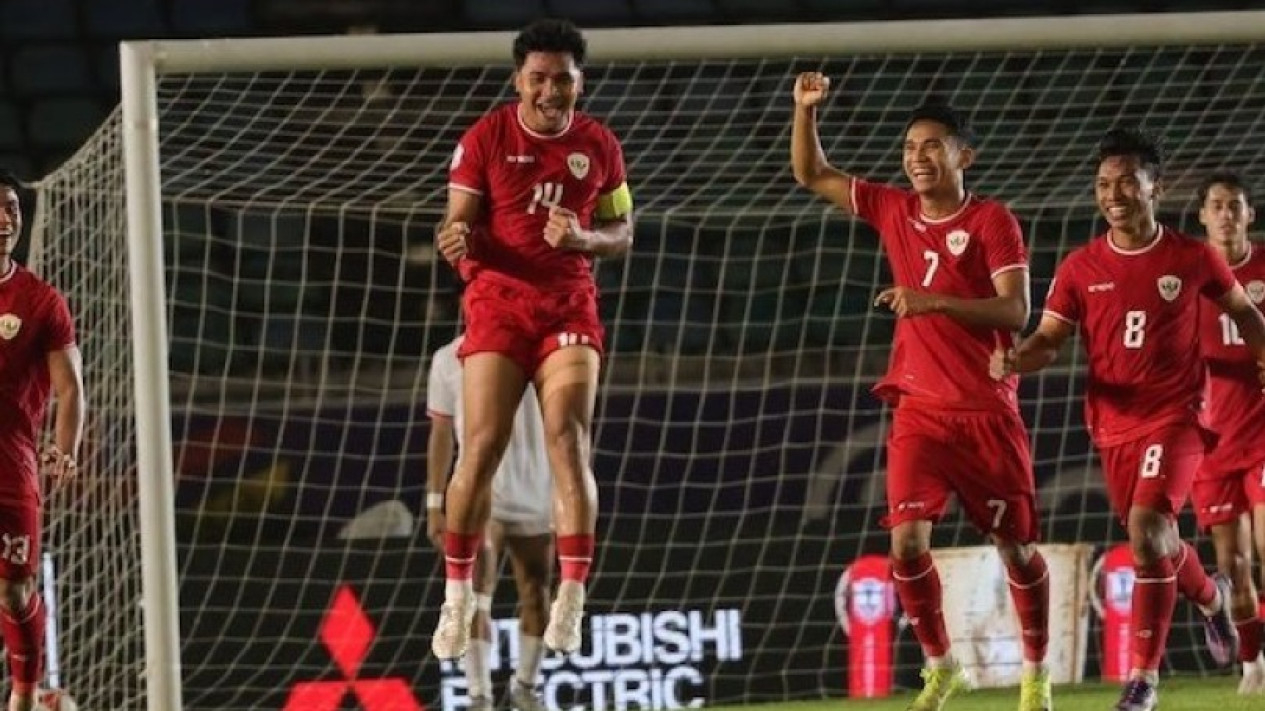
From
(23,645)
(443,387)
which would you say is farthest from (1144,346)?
(23,645)

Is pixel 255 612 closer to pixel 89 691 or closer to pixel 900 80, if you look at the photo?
pixel 89 691

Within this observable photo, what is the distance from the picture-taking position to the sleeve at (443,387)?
8.67 meters

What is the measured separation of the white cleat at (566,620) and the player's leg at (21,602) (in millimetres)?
1784

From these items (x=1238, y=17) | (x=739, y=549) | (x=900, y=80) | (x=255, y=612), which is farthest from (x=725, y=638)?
(x=900, y=80)

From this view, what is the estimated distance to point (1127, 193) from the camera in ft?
23.3

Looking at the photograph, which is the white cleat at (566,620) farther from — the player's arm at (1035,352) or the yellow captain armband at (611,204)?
the player's arm at (1035,352)

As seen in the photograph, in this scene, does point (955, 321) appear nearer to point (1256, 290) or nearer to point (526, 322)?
point (526, 322)

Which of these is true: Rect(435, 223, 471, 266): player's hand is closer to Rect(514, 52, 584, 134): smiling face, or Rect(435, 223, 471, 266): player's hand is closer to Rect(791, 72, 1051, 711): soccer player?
Rect(514, 52, 584, 134): smiling face

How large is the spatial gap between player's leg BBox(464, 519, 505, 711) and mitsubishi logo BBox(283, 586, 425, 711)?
43.0 inches

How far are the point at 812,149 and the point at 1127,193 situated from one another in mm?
903

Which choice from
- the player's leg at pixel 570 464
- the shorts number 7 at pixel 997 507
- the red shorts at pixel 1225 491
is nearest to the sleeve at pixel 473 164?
the player's leg at pixel 570 464

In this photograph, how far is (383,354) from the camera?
37.8ft

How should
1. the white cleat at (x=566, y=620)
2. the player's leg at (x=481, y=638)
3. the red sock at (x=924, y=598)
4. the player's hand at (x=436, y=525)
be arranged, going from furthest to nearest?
the player's hand at (x=436, y=525) < the player's leg at (x=481, y=638) < the red sock at (x=924, y=598) < the white cleat at (x=566, y=620)

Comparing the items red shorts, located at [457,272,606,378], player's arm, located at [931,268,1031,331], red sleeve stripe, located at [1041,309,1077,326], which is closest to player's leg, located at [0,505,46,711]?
red shorts, located at [457,272,606,378]
